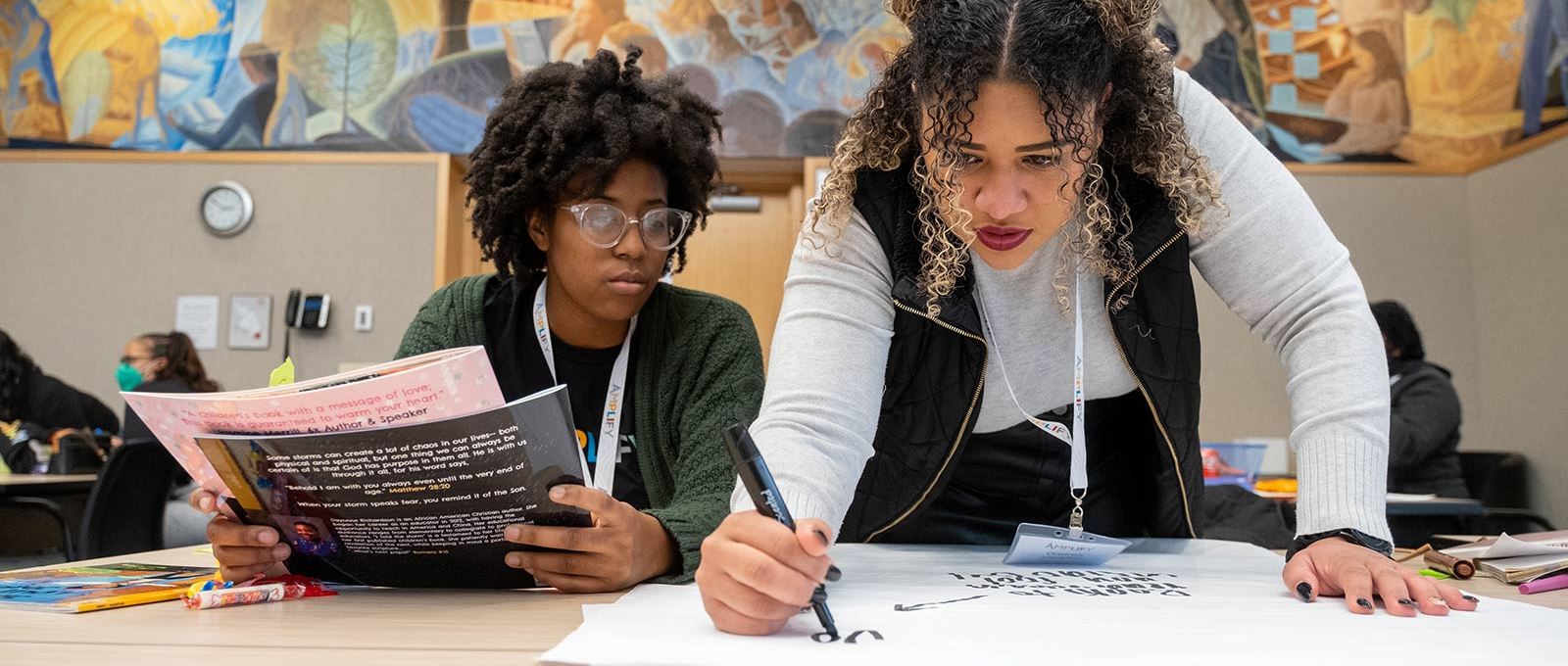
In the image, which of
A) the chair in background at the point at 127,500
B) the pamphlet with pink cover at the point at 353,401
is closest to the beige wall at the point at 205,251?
the chair in background at the point at 127,500

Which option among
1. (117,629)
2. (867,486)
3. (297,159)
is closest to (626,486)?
(867,486)

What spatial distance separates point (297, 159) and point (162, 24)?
1013mm

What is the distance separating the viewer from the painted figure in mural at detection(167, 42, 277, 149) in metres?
5.52

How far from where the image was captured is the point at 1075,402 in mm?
1287

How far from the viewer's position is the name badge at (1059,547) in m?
1.15

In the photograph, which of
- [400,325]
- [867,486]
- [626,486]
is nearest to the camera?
[867,486]

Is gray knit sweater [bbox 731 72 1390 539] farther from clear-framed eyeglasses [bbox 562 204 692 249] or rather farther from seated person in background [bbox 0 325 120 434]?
seated person in background [bbox 0 325 120 434]

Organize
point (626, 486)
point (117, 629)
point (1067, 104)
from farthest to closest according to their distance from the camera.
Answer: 1. point (626, 486)
2. point (1067, 104)
3. point (117, 629)

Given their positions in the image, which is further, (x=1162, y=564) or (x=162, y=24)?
(x=162, y=24)

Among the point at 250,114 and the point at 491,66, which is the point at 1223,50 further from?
the point at 250,114

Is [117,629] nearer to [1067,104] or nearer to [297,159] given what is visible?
[1067,104]

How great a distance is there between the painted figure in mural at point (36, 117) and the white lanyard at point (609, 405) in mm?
5220

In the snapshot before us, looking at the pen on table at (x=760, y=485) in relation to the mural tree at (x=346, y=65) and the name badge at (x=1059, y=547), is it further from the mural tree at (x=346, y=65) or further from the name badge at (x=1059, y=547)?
the mural tree at (x=346, y=65)

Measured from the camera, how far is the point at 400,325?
548 cm
